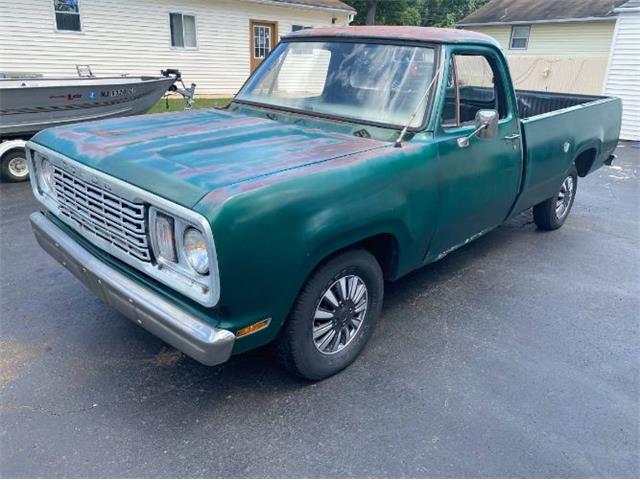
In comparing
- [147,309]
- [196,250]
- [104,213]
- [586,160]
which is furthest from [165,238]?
[586,160]

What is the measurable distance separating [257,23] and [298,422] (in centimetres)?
1713

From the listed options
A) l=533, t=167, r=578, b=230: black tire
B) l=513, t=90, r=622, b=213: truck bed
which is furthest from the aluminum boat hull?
l=533, t=167, r=578, b=230: black tire

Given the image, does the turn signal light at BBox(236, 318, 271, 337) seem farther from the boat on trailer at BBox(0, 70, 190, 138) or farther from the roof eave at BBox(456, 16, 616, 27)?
the roof eave at BBox(456, 16, 616, 27)

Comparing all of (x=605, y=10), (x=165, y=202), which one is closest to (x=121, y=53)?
(x=165, y=202)

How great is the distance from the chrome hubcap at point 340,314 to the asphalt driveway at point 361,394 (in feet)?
0.80

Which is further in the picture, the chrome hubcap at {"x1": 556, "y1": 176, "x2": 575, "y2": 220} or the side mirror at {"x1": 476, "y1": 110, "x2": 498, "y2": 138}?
the chrome hubcap at {"x1": 556, "y1": 176, "x2": 575, "y2": 220}

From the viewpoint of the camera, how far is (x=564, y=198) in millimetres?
5992

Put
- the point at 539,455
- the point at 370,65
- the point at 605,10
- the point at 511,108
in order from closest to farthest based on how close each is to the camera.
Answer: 1. the point at 539,455
2. the point at 370,65
3. the point at 511,108
4. the point at 605,10

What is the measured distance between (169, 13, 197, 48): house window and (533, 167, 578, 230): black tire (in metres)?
13.3

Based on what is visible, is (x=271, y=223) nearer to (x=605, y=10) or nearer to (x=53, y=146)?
(x=53, y=146)

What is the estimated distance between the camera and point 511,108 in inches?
168

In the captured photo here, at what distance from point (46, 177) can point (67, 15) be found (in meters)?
12.4

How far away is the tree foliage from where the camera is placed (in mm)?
28995

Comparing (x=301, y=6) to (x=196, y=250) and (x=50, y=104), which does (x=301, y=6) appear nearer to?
(x=50, y=104)
